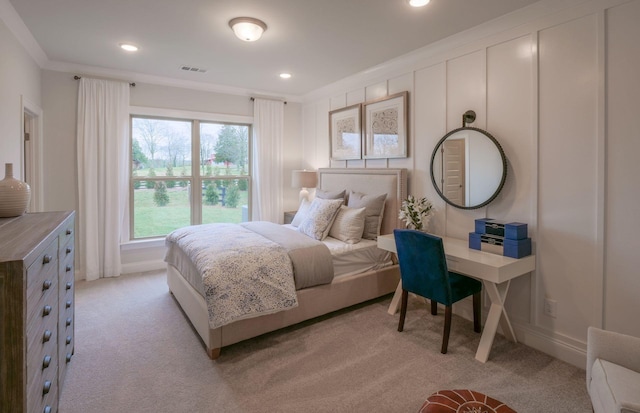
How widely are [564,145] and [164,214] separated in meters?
4.66

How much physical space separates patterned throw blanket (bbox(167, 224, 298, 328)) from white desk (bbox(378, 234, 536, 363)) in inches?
52.9

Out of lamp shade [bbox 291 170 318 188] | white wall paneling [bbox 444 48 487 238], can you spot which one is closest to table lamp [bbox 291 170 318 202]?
lamp shade [bbox 291 170 318 188]

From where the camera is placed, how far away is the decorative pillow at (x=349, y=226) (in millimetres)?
3414

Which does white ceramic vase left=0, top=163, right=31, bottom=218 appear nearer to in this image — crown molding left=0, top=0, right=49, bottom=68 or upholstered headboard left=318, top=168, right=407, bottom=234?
crown molding left=0, top=0, right=49, bottom=68

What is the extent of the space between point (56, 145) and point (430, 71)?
14.2ft

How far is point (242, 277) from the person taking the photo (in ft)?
8.13

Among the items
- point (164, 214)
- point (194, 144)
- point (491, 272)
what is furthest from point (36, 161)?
point (491, 272)

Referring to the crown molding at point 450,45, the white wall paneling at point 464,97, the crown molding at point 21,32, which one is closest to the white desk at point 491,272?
the white wall paneling at point 464,97

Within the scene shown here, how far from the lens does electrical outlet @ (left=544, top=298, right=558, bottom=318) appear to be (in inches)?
97.9

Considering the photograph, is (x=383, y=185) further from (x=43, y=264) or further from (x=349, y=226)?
(x=43, y=264)

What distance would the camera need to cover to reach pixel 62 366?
2051 mm

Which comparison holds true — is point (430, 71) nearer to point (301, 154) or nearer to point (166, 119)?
point (301, 154)

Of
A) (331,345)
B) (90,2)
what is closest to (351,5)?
(90,2)

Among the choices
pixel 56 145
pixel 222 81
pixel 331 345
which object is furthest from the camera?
pixel 222 81
